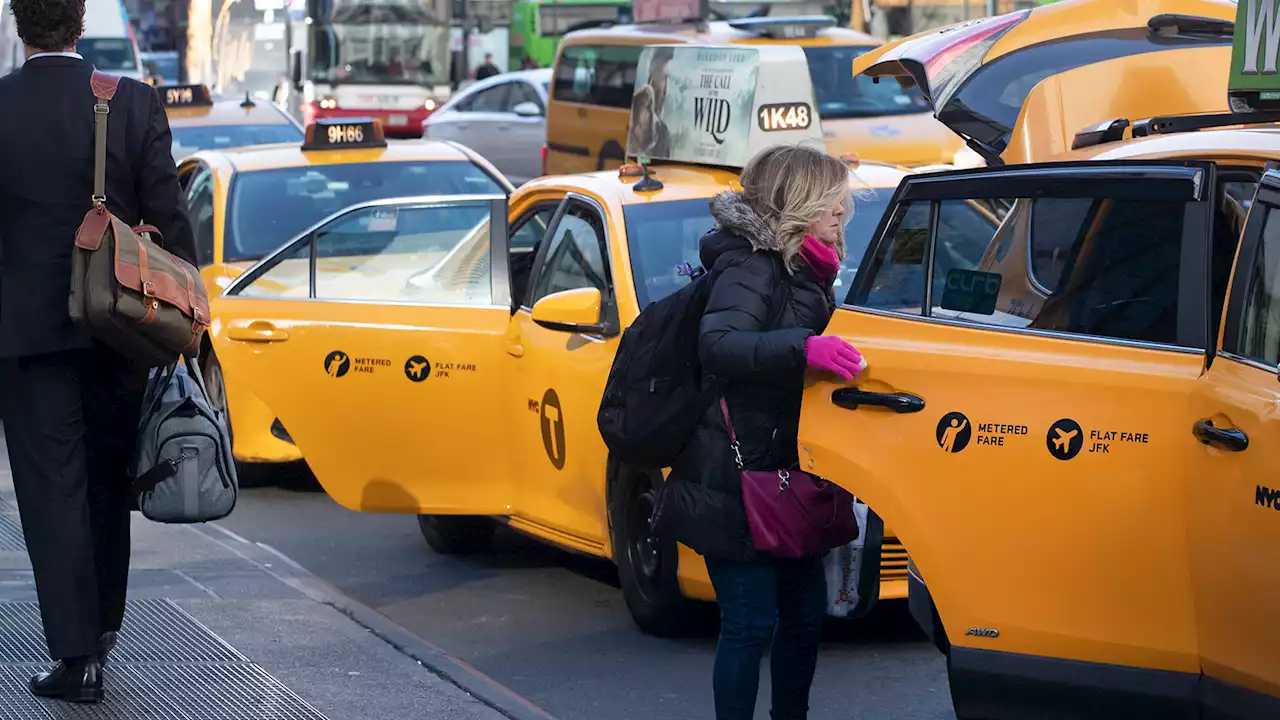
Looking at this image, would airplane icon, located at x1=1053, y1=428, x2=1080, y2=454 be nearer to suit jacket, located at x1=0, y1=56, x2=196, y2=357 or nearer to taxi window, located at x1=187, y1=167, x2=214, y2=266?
suit jacket, located at x1=0, y1=56, x2=196, y2=357

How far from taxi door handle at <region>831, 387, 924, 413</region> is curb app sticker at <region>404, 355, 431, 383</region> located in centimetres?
320

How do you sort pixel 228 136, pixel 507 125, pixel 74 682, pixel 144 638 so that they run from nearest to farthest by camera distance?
pixel 74 682 < pixel 144 638 < pixel 228 136 < pixel 507 125

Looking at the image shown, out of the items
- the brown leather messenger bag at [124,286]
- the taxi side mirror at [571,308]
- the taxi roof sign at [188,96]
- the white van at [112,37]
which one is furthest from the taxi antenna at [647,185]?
the white van at [112,37]

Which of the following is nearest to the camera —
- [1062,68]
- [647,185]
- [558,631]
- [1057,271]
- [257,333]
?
[1057,271]

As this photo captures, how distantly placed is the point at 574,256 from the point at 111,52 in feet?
102

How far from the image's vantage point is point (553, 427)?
725 centimetres

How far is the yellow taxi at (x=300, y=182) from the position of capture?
36.1ft

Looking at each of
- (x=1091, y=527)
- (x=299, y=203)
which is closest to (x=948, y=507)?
(x=1091, y=527)

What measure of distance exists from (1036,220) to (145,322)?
238cm

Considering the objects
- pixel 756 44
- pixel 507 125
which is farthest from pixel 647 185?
pixel 507 125

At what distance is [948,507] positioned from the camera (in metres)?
4.45

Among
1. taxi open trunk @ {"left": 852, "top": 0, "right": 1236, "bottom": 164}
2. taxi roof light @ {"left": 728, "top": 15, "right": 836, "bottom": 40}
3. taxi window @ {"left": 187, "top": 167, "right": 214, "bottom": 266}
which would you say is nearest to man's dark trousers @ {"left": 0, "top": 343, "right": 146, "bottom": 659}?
taxi open trunk @ {"left": 852, "top": 0, "right": 1236, "bottom": 164}

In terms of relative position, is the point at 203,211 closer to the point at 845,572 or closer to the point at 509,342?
the point at 509,342

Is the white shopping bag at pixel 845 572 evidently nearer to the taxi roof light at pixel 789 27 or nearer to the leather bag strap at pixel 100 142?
the leather bag strap at pixel 100 142
